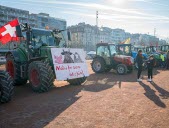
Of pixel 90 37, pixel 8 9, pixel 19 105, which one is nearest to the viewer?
pixel 19 105

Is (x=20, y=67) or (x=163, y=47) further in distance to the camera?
(x=163, y=47)

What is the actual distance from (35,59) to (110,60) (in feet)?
25.6

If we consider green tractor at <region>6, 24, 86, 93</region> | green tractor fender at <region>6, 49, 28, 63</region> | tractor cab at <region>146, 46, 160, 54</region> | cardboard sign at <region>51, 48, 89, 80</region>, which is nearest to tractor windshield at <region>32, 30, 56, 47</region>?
green tractor at <region>6, 24, 86, 93</region>

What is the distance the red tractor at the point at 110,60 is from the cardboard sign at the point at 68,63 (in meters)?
5.71

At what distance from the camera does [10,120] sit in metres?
5.96

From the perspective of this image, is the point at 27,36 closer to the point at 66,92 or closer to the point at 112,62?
the point at 66,92

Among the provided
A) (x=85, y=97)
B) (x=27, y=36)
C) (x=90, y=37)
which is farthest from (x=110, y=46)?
→ (x=90, y=37)

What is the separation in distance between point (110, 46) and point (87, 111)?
420 inches

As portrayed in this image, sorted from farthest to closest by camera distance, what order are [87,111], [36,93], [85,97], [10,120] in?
[36,93], [85,97], [87,111], [10,120]

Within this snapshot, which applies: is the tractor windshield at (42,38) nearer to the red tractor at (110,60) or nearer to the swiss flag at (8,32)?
the swiss flag at (8,32)

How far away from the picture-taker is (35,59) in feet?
33.4

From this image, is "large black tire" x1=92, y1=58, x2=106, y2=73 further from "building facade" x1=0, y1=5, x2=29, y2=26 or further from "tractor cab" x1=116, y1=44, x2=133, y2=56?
"building facade" x1=0, y1=5, x2=29, y2=26

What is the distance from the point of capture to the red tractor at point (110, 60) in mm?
16297

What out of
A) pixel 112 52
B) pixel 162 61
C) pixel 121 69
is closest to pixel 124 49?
pixel 112 52
